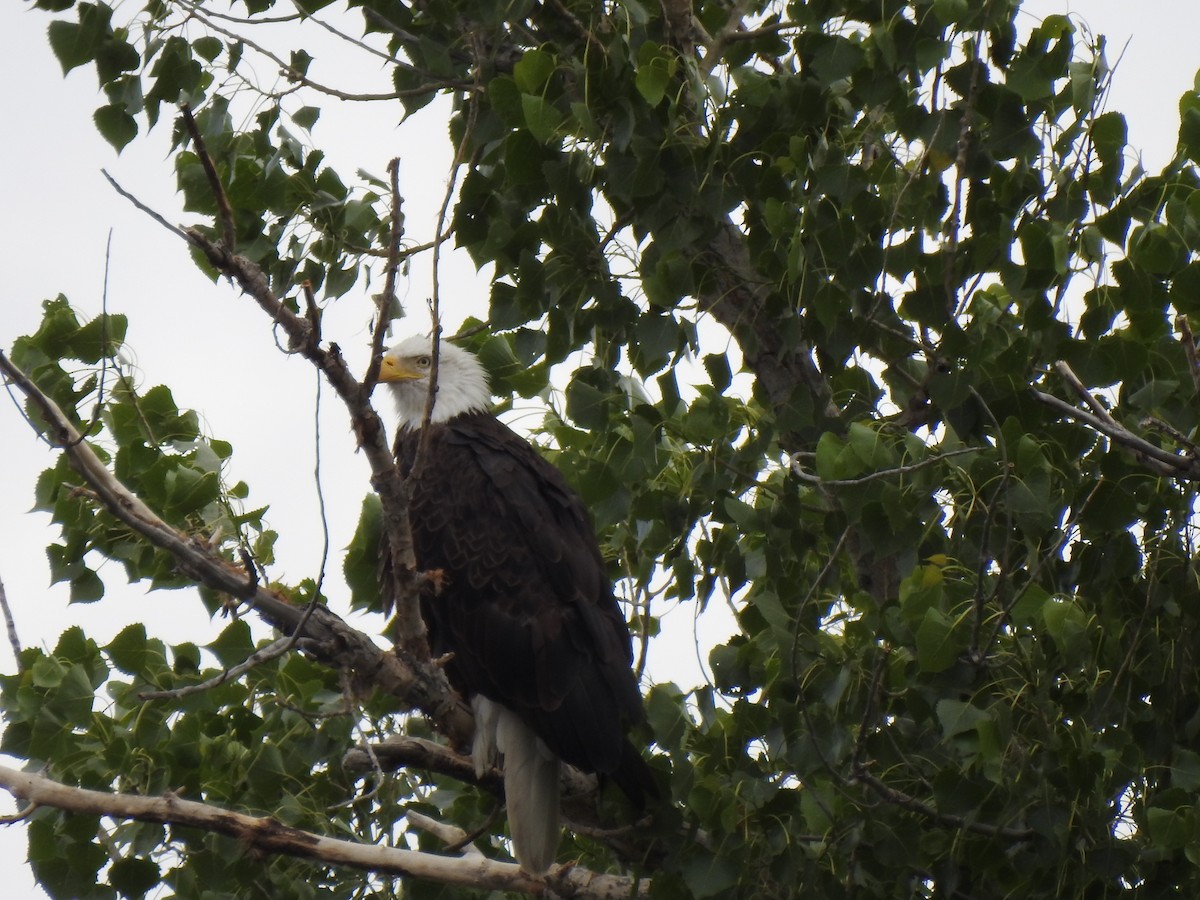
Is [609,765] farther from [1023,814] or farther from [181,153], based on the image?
[181,153]

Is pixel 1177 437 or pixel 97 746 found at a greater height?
pixel 1177 437

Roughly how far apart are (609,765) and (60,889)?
133 cm

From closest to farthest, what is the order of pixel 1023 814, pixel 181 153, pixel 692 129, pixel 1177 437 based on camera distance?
1. pixel 1177 437
2. pixel 1023 814
3. pixel 692 129
4. pixel 181 153

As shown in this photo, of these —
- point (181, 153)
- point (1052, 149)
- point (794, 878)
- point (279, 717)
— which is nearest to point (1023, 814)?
point (794, 878)

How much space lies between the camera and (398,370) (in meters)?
4.86

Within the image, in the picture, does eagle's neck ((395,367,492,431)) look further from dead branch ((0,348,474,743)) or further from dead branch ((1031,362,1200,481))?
dead branch ((1031,362,1200,481))

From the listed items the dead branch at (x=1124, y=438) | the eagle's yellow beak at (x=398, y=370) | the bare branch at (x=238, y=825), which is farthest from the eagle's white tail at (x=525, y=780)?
the dead branch at (x=1124, y=438)

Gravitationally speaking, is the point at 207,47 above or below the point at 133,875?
Answer: above

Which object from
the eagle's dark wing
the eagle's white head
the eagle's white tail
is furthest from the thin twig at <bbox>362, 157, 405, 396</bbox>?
the eagle's white head

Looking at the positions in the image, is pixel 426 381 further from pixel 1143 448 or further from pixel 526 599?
pixel 1143 448

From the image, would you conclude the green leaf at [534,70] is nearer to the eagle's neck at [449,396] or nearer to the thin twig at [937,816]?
the thin twig at [937,816]

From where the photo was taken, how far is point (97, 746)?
3.20 metres

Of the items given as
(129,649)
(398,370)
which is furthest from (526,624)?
(398,370)

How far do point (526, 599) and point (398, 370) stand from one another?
4.39 ft
